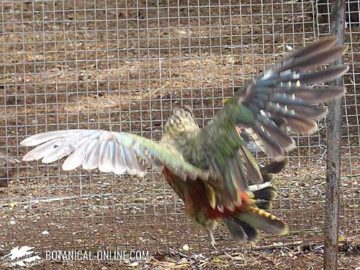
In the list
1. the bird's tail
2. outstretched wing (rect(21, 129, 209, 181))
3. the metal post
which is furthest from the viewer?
the metal post

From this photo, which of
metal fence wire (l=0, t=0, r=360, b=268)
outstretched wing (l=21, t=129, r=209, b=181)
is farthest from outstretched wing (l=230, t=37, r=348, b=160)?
metal fence wire (l=0, t=0, r=360, b=268)

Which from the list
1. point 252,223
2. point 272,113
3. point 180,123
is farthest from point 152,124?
point 272,113

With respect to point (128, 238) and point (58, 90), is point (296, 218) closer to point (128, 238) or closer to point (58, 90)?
point (128, 238)

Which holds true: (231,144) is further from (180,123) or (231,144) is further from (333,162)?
(333,162)

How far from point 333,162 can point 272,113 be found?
113 cm

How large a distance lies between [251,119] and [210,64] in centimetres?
350

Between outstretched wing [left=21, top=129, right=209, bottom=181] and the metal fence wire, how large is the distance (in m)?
2.03

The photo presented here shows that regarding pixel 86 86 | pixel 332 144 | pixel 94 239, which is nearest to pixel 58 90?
pixel 86 86

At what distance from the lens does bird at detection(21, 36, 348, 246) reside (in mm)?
2793

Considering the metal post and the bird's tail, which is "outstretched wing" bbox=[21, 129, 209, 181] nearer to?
the bird's tail

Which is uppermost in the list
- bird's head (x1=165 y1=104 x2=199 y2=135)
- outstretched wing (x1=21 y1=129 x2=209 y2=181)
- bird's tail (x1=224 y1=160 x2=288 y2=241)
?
bird's head (x1=165 y1=104 x2=199 y2=135)

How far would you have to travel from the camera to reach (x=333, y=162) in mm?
3895

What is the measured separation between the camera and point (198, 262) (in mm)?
4961

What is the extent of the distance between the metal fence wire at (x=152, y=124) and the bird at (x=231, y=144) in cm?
181
